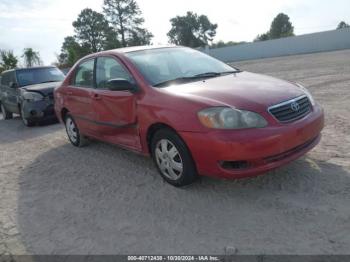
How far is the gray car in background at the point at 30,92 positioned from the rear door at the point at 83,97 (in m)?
3.38

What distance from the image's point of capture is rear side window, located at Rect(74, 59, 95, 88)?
561 centimetres

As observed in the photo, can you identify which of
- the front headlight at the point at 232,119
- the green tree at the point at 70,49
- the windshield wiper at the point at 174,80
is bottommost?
the front headlight at the point at 232,119

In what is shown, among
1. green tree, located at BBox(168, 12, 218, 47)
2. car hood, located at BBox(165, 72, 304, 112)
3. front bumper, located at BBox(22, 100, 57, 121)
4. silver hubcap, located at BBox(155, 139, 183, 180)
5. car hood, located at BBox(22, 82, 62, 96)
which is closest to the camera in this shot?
car hood, located at BBox(165, 72, 304, 112)

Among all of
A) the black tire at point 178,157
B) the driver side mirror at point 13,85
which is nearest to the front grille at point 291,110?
the black tire at point 178,157

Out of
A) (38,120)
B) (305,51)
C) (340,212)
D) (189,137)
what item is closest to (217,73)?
(189,137)

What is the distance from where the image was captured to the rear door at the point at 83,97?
18.2 feet

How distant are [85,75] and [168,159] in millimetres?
2427

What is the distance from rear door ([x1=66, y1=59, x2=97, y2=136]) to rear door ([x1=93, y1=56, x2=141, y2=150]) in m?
0.19

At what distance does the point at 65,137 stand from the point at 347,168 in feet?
17.6

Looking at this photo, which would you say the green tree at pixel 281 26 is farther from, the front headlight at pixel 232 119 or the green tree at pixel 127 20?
the front headlight at pixel 232 119

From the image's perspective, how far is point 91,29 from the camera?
215 feet

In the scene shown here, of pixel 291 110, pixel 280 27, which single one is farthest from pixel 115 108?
pixel 280 27

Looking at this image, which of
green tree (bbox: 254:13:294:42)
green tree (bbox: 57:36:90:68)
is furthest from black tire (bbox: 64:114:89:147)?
green tree (bbox: 254:13:294:42)

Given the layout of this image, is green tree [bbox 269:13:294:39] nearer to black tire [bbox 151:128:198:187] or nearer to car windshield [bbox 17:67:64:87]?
car windshield [bbox 17:67:64:87]
